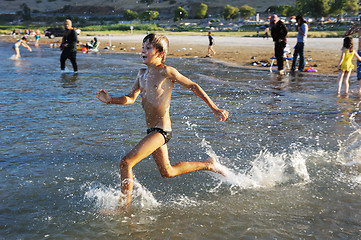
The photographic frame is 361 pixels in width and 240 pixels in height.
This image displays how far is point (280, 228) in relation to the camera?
3.80m

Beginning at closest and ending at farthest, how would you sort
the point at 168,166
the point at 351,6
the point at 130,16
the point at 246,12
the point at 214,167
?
1. the point at 168,166
2. the point at 214,167
3. the point at 351,6
4. the point at 246,12
5. the point at 130,16

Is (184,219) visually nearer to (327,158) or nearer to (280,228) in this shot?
(280,228)

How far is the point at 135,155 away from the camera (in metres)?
3.94

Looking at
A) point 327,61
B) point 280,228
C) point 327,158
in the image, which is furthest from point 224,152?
point 327,61

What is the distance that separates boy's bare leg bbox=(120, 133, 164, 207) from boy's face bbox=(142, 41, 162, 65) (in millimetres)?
786

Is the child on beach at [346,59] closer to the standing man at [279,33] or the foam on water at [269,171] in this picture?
the standing man at [279,33]

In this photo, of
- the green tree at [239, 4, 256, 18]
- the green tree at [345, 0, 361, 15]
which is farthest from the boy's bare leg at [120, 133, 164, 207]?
the green tree at [239, 4, 256, 18]

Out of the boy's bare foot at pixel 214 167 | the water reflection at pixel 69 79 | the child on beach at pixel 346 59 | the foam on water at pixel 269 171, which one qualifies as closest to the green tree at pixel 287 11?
the water reflection at pixel 69 79

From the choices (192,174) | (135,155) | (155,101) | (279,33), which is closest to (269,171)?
(192,174)

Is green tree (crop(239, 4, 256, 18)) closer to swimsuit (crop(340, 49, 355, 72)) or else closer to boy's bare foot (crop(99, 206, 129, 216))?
swimsuit (crop(340, 49, 355, 72))

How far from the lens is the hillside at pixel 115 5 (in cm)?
13925

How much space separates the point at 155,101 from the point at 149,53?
1.68 ft

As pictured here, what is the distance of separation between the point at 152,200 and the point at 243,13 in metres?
112

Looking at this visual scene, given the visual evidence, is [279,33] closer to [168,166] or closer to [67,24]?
[67,24]
